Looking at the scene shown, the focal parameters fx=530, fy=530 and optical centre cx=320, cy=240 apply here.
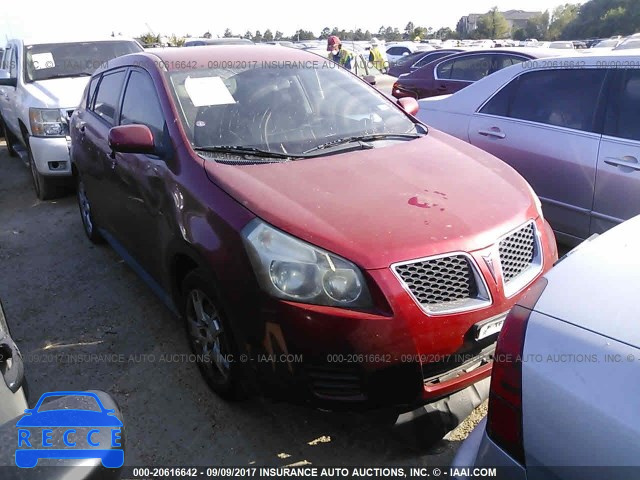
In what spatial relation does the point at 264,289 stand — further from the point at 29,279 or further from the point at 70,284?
the point at 29,279

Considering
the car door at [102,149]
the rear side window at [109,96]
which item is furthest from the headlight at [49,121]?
the rear side window at [109,96]

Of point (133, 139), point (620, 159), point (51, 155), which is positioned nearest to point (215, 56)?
point (133, 139)

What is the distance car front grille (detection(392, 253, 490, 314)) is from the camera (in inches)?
82.0

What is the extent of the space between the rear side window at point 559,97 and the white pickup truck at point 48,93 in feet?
14.8

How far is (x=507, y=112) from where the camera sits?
4402 mm

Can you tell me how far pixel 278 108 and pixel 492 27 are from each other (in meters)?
69.6

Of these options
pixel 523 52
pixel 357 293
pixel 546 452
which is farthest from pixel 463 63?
pixel 546 452

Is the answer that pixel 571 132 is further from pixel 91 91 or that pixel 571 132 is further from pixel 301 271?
pixel 91 91

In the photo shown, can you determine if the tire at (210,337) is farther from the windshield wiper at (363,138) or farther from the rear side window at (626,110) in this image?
the rear side window at (626,110)

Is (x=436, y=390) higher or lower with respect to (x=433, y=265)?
lower

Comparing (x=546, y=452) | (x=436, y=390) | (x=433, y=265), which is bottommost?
(x=436, y=390)

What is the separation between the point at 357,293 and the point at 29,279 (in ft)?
11.1

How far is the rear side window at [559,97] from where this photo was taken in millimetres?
3809

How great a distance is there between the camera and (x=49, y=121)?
19.2 ft
